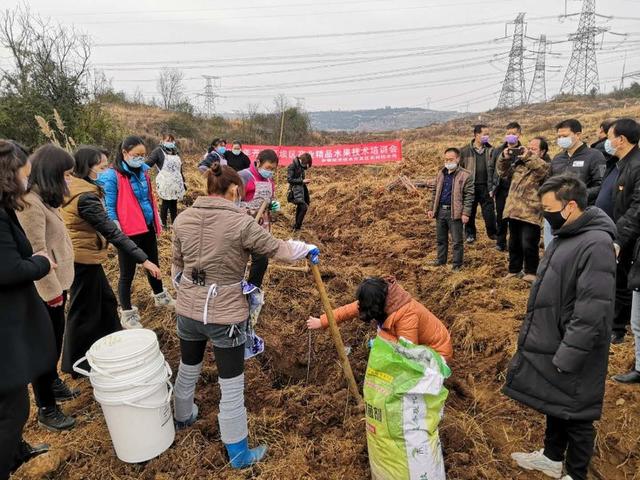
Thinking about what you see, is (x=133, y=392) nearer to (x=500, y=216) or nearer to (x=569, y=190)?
(x=569, y=190)

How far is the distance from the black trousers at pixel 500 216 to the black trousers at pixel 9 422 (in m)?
5.69

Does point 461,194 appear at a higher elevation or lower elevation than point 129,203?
lower

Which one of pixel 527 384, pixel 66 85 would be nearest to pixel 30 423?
pixel 527 384

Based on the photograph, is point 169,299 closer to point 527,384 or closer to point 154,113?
point 527,384

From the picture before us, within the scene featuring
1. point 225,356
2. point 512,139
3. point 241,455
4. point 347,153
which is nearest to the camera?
point 225,356

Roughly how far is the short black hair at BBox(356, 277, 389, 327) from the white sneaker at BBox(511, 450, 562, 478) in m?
1.13

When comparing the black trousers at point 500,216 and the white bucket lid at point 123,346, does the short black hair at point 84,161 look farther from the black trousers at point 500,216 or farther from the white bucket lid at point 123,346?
the black trousers at point 500,216

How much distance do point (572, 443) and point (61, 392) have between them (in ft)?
10.9

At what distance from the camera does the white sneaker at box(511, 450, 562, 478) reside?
2285mm

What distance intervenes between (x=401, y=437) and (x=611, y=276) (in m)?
1.26

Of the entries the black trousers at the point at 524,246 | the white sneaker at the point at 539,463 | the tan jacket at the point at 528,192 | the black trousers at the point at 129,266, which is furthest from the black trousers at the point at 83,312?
the black trousers at the point at 524,246

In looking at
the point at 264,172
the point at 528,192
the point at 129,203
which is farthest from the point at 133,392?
the point at 528,192

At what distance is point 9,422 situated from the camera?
1.84 metres

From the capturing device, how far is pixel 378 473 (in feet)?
7.18
